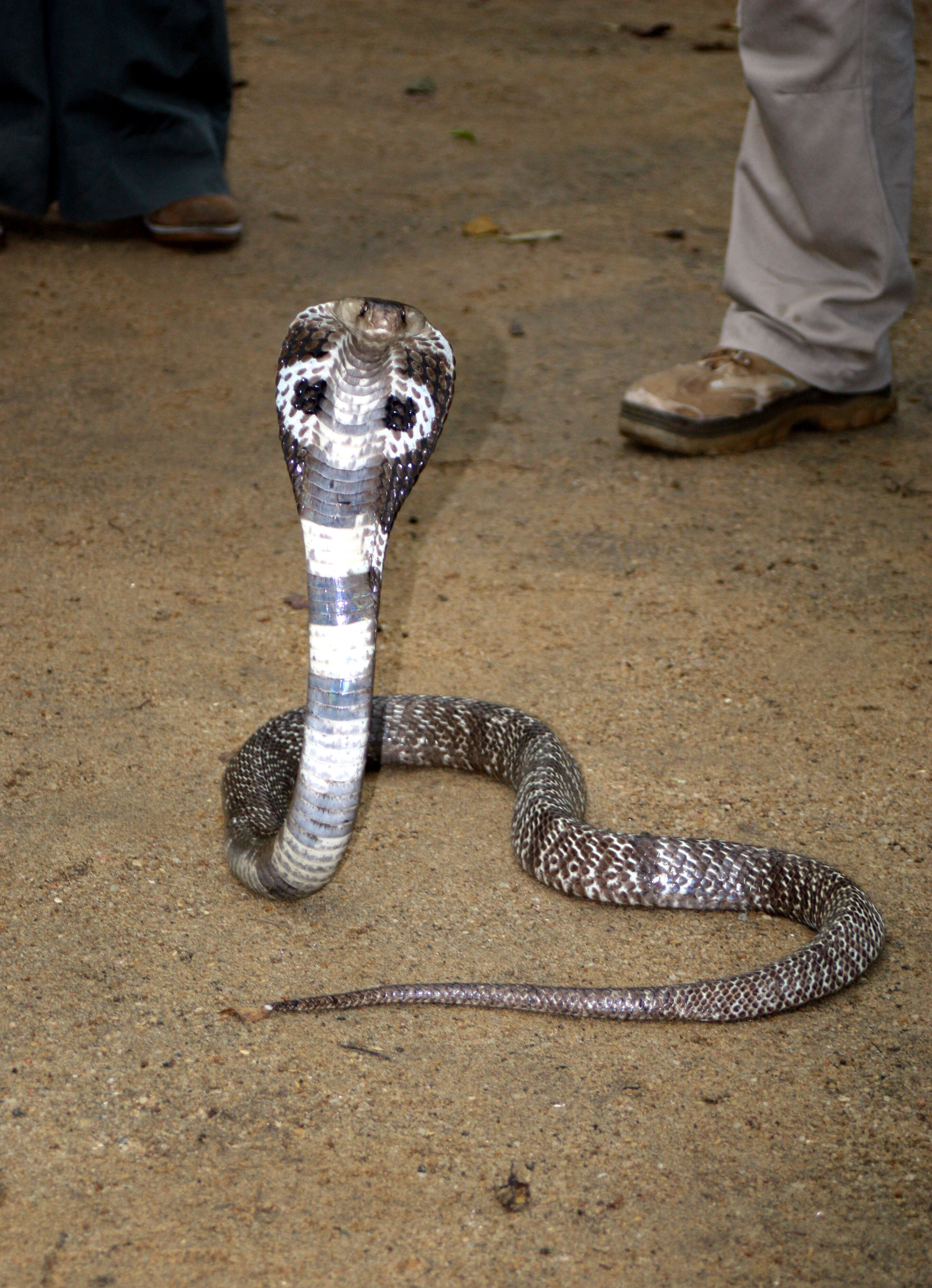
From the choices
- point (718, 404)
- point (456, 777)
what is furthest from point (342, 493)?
point (718, 404)

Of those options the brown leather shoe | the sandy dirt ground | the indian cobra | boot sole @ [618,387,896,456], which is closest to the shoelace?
boot sole @ [618,387,896,456]

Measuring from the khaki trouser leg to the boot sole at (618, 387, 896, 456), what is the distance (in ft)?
0.28

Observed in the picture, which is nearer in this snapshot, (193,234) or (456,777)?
(456,777)

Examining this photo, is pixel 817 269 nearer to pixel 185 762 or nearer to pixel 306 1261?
pixel 185 762

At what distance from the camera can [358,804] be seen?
271cm

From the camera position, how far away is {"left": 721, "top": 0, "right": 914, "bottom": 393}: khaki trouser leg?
4453 mm

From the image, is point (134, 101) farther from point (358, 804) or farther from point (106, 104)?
point (358, 804)

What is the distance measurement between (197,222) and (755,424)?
301cm

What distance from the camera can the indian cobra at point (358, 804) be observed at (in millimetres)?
2387

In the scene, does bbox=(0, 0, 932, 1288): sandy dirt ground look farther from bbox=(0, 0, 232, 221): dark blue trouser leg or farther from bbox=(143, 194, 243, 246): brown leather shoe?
bbox=(0, 0, 232, 221): dark blue trouser leg

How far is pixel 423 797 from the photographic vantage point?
337 cm

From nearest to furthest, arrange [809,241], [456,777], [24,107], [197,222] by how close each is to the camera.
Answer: [456,777]
[809,241]
[24,107]
[197,222]

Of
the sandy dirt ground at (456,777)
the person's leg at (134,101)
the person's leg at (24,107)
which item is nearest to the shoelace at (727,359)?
the sandy dirt ground at (456,777)

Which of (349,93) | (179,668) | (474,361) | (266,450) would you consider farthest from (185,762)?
(349,93)
